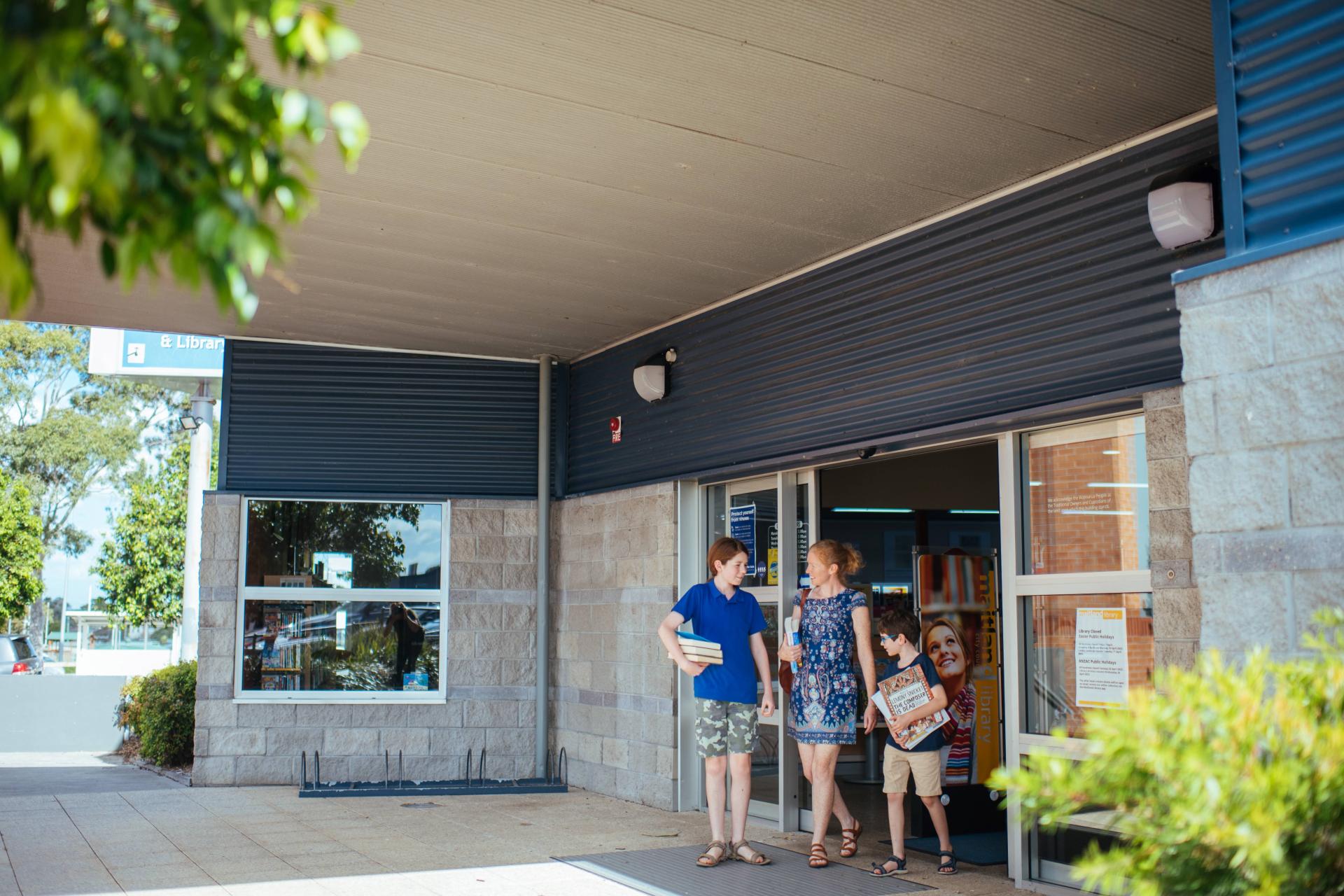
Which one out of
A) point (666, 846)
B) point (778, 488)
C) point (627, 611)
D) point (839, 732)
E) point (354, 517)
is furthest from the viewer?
point (354, 517)

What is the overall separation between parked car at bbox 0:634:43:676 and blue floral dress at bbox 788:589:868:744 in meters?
15.6

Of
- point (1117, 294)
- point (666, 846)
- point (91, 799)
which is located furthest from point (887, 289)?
point (91, 799)

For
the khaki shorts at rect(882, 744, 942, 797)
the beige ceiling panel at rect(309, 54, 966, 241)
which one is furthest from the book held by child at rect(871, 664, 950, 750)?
the beige ceiling panel at rect(309, 54, 966, 241)

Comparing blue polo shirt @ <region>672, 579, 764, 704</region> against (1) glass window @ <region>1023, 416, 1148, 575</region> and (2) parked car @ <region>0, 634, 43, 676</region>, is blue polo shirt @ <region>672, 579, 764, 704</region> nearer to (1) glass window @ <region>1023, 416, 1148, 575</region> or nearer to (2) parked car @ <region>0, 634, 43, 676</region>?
(1) glass window @ <region>1023, 416, 1148, 575</region>

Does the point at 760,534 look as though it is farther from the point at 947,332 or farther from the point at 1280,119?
the point at 1280,119

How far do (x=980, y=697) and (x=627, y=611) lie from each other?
8.04 ft

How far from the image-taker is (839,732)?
5945 mm

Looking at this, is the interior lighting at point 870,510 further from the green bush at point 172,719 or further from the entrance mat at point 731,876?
the green bush at point 172,719

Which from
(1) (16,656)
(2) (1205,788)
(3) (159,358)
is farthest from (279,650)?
(1) (16,656)

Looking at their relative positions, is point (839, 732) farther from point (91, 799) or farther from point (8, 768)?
point (8, 768)

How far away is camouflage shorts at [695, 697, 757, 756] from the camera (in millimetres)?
6062

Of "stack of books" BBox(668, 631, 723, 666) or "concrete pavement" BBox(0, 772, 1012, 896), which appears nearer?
"concrete pavement" BBox(0, 772, 1012, 896)

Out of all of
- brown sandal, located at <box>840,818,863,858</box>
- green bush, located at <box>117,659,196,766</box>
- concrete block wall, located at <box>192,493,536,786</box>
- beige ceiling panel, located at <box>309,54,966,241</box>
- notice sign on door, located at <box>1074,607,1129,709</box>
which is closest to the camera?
beige ceiling panel, located at <box>309,54,966,241</box>

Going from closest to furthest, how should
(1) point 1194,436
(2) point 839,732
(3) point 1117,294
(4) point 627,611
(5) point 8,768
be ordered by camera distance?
1. (1) point 1194,436
2. (3) point 1117,294
3. (2) point 839,732
4. (4) point 627,611
5. (5) point 8,768
